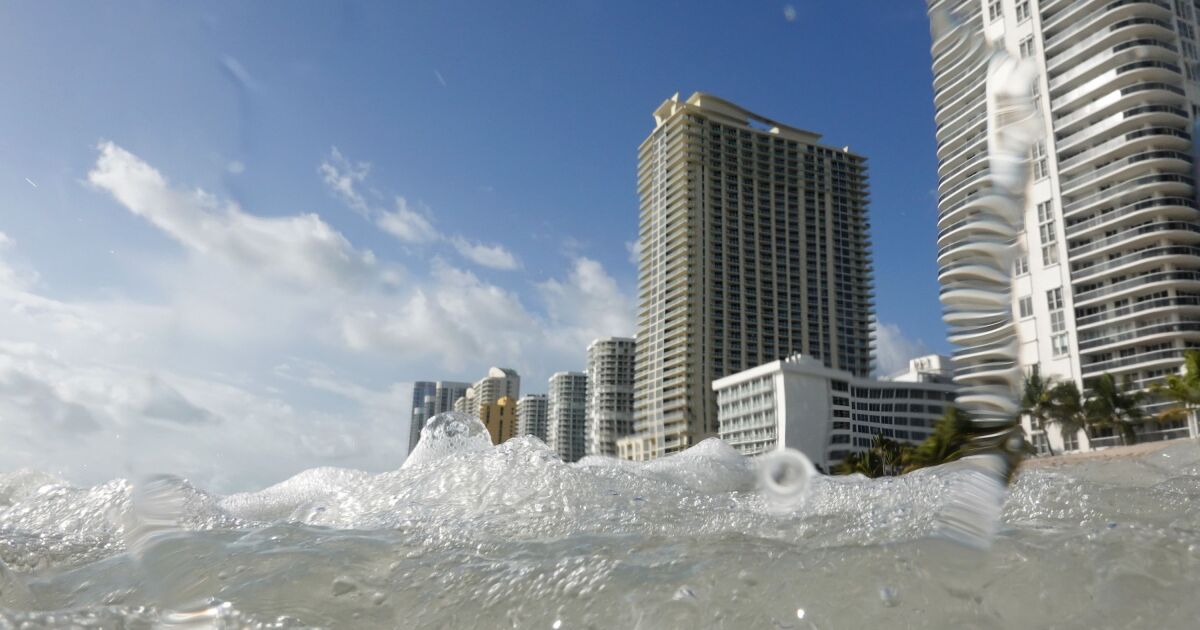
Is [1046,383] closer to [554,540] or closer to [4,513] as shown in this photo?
[554,540]

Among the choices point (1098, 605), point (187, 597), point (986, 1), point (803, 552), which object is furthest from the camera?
point (986, 1)

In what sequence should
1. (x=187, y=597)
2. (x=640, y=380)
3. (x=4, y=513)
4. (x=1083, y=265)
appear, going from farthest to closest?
(x=640, y=380) < (x=1083, y=265) < (x=4, y=513) < (x=187, y=597)

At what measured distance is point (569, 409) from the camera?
110812mm

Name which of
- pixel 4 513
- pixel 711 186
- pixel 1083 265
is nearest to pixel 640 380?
pixel 711 186

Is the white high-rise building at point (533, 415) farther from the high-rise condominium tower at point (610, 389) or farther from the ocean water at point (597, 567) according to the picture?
the ocean water at point (597, 567)

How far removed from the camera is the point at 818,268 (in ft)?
245

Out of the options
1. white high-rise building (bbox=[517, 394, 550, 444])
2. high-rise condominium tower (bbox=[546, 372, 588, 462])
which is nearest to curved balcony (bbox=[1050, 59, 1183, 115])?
high-rise condominium tower (bbox=[546, 372, 588, 462])

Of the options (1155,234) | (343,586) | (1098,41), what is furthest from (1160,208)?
(343,586)

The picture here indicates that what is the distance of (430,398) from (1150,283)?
426ft

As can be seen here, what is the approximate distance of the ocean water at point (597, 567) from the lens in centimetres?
91

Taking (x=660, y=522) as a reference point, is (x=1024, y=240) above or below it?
above

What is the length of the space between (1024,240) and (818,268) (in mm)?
77328

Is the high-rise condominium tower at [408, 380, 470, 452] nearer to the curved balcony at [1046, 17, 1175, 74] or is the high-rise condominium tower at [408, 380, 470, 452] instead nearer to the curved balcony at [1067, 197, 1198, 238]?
the curved balcony at [1067, 197, 1198, 238]

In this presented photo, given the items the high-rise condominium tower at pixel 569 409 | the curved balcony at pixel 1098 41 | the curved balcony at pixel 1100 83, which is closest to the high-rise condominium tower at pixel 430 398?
the high-rise condominium tower at pixel 569 409
